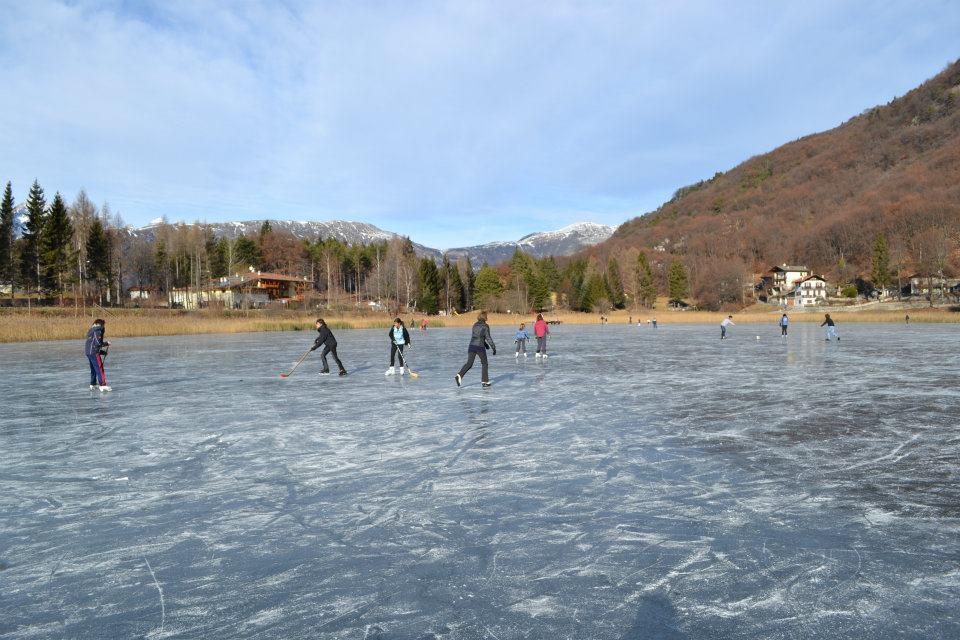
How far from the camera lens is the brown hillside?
349ft

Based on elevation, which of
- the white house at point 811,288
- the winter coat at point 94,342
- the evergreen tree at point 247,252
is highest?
the evergreen tree at point 247,252

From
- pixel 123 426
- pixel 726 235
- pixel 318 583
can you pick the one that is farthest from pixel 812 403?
pixel 726 235

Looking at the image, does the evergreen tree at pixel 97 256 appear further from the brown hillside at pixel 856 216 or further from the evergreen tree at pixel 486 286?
the brown hillside at pixel 856 216

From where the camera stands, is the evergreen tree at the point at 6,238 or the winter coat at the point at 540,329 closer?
the winter coat at the point at 540,329

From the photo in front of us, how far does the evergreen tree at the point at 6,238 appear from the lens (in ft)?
181

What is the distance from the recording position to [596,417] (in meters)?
9.08

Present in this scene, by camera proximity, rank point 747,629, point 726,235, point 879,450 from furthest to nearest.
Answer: point 726,235 < point 879,450 < point 747,629

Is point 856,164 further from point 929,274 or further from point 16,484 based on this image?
point 16,484

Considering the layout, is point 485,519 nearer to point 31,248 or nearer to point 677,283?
point 31,248

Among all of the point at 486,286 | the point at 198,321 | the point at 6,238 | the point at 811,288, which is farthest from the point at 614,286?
the point at 6,238

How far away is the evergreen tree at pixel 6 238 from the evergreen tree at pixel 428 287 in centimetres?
4201

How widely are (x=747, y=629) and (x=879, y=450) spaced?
4.87 meters

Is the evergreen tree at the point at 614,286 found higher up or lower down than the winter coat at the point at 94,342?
higher up

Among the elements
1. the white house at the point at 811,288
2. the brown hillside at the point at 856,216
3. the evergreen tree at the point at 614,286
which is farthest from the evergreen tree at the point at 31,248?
the white house at the point at 811,288
